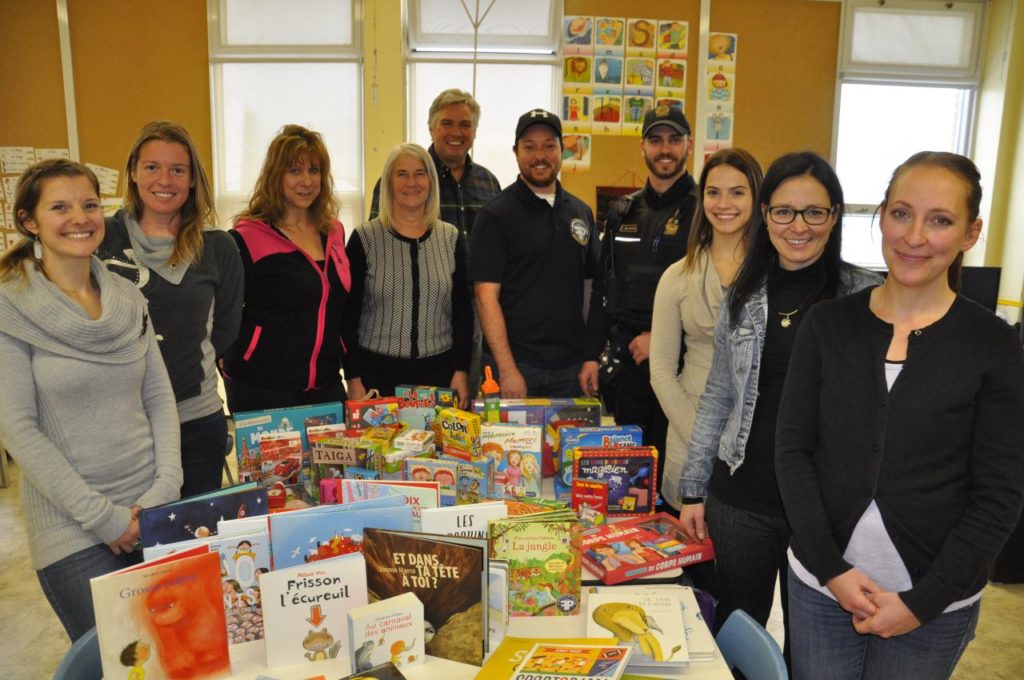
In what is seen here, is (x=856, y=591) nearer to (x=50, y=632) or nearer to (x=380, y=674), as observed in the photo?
(x=380, y=674)

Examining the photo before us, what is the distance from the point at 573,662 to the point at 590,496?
0.77 meters

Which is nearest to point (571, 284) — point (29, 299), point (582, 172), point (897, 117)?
point (29, 299)

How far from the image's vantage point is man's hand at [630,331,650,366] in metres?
2.72

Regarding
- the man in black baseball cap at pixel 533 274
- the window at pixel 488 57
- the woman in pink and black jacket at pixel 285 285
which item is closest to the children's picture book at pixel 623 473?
the man in black baseball cap at pixel 533 274

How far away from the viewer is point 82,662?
1.38 m

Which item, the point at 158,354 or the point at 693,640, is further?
the point at 158,354

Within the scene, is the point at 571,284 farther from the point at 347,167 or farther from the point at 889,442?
the point at 347,167

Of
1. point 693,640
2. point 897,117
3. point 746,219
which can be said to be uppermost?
point 897,117

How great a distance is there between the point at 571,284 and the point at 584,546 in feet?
4.69

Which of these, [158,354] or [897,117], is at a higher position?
[897,117]

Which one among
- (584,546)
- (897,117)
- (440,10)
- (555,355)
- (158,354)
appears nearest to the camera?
(584,546)

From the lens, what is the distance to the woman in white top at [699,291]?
81.9 inches

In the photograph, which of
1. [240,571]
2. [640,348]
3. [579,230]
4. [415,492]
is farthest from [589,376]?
[240,571]

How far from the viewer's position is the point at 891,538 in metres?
1.38
